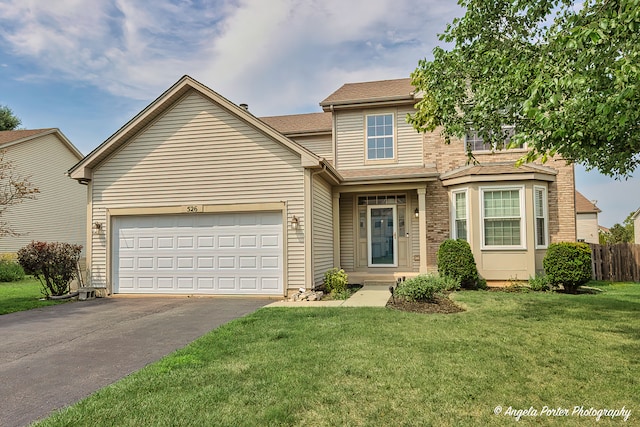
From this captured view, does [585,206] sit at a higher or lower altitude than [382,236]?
higher

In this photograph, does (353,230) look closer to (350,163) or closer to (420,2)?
(350,163)

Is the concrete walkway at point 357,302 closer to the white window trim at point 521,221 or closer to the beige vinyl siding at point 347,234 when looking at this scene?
the beige vinyl siding at point 347,234

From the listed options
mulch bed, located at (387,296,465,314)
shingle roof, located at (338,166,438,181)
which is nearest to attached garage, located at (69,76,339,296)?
shingle roof, located at (338,166,438,181)

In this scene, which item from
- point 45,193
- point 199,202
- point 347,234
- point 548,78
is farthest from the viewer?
point 45,193

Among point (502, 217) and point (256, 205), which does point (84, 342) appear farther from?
point (502, 217)

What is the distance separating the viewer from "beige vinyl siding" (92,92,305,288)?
1095cm

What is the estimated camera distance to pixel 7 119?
111 ft

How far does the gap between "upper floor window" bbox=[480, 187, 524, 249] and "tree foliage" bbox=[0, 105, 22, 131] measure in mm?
38155

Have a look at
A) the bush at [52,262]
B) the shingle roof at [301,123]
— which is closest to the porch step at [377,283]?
the shingle roof at [301,123]

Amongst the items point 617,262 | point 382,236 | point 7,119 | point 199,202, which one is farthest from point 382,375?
point 7,119

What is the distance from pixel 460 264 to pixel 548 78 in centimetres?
728

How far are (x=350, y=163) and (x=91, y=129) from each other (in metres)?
19.8

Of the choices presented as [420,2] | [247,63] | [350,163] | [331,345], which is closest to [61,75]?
[247,63]

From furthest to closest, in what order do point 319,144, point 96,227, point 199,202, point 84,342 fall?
point 319,144, point 96,227, point 199,202, point 84,342
